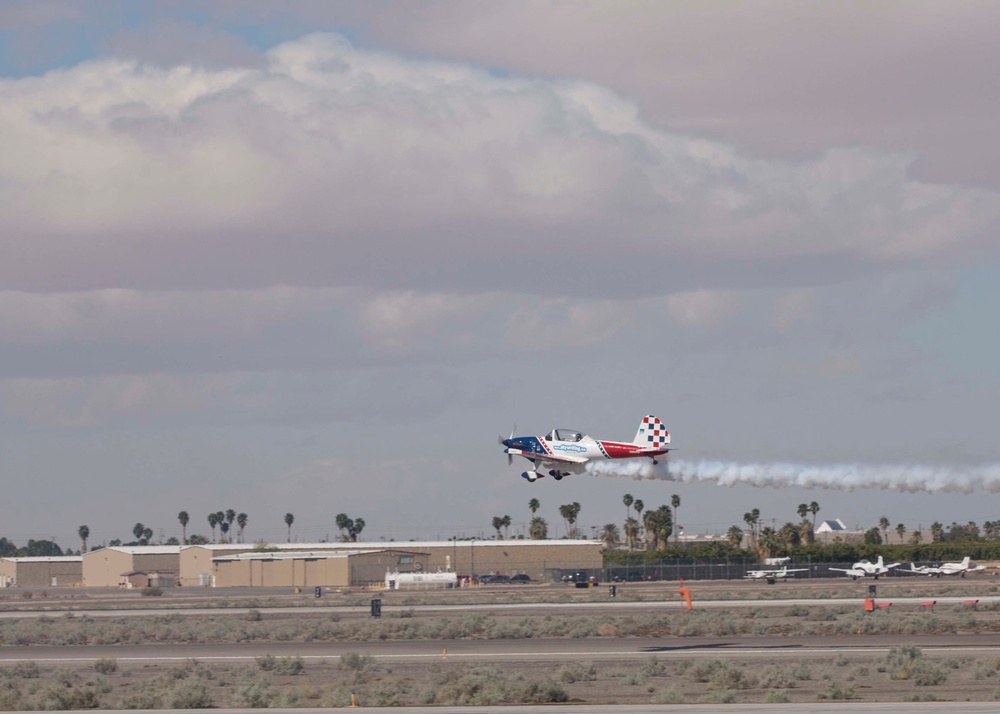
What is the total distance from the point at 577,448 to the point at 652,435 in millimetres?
4060

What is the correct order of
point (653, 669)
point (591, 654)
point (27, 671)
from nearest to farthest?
point (653, 669) < point (27, 671) < point (591, 654)

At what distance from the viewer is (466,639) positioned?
189 feet

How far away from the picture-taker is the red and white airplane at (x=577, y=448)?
60125 millimetres

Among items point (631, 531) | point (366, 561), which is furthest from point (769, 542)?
point (366, 561)

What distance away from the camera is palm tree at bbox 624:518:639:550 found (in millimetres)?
193000

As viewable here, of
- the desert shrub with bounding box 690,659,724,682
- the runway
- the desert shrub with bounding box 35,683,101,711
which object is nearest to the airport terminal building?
the runway

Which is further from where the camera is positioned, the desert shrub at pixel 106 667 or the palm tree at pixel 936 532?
the palm tree at pixel 936 532

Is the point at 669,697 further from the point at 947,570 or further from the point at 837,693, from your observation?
the point at 947,570

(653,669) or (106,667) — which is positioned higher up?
(106,667)

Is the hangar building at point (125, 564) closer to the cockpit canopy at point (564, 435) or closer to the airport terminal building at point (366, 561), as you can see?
the airport terminal building at point (366, 561)

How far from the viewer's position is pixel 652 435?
6128cm

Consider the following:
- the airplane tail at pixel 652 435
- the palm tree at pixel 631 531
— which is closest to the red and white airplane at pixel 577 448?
the airplane tail at pixel 652 435

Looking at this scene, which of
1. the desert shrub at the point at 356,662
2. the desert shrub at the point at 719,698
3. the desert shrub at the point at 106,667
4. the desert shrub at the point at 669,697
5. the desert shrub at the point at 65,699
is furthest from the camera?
the desert shrub at the point at 106,667

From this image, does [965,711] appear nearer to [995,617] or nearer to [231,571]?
[995,617]
